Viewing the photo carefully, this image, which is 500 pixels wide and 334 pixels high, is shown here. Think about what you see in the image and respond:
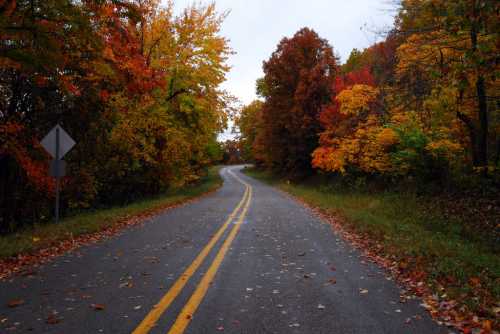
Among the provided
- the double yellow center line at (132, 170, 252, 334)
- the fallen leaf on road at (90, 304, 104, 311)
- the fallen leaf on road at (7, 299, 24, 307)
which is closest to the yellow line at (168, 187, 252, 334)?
the double yellow center line at (132, 170, 252, 334)

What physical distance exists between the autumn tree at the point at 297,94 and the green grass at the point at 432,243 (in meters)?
17.0

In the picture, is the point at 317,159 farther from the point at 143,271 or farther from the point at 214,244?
the point at 143,271

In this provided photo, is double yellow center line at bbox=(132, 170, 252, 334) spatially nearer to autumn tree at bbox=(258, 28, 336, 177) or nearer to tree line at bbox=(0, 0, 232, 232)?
tree line at bbox=(0, 0, 232, 232)

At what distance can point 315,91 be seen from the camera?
109 feet

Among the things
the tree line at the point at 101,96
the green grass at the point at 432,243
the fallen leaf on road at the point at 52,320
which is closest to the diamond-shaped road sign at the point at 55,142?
the tree line at the point at 101,96

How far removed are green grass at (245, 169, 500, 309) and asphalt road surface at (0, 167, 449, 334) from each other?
904 mm

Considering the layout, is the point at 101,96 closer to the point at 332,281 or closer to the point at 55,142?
the point at 55,142

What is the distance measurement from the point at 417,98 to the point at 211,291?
9.75 m

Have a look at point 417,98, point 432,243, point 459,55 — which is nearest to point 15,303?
point 432,243

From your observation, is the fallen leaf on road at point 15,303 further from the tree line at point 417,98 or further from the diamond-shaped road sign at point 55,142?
the tree line at point 417,98

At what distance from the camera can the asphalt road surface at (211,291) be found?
4484mm

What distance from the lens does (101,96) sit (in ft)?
47.8

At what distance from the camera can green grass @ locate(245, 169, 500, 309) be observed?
6.22 meters

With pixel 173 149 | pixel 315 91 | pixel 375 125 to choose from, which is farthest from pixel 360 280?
pixel 315 91
